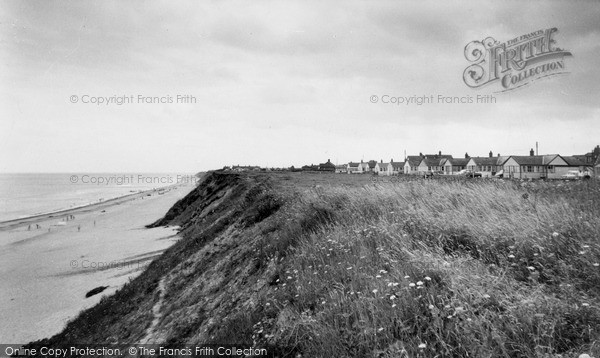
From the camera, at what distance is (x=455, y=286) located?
4090 millimetres

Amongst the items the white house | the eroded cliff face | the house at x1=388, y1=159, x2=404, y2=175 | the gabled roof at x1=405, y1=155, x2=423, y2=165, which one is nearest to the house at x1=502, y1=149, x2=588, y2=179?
the white house

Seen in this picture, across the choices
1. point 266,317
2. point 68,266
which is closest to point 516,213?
point 266,317

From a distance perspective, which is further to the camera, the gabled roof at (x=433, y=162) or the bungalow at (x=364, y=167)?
the bungalow at (x=364, y=167)

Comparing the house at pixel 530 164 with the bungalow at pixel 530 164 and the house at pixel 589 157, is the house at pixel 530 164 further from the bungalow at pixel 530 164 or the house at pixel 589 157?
the house at pixel 589 157

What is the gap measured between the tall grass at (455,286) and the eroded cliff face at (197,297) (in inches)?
47.6

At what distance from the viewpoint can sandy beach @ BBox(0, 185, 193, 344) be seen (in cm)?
1565

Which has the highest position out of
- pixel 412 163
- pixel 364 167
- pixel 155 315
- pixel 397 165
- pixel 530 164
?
pixel 412 163

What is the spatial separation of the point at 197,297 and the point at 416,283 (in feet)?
30.0

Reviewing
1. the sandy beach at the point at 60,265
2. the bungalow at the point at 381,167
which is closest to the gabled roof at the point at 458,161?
the bungalow at the point at 381,167

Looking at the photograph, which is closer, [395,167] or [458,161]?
[458,161]

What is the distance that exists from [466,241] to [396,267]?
1.81 meters

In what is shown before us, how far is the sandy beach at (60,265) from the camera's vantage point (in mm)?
15648

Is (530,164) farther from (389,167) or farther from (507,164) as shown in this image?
(389,167)

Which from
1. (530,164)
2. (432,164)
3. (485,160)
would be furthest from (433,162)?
(530,164)
